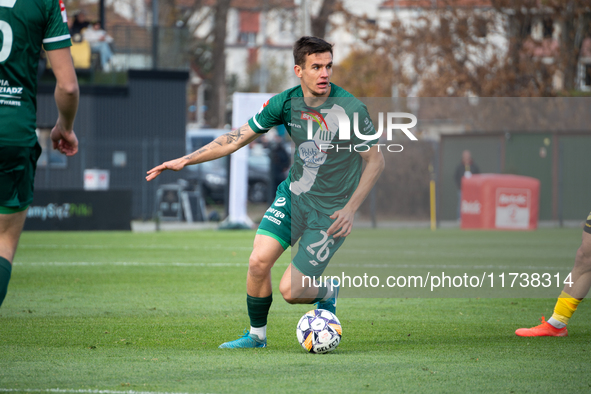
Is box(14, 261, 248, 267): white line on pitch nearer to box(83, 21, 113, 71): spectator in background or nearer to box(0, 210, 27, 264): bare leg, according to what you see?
box(0, 210, 27, 264): bare leg

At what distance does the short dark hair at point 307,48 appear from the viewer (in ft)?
17.5

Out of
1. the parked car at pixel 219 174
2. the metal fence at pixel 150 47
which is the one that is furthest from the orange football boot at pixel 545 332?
the metal fence at pixel 150 47

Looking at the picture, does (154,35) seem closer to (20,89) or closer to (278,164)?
(278,164)

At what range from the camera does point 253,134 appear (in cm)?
560

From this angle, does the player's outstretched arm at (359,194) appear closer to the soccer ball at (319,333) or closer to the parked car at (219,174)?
the soccer ball at (319,333)

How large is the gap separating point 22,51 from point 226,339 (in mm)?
2759

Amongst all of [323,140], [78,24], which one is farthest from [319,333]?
[78,24]

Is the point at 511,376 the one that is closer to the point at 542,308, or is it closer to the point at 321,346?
the point at 321,346

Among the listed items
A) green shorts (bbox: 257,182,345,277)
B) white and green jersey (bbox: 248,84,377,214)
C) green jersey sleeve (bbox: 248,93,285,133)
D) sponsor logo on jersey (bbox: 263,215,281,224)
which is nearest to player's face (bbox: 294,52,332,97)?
white and green jersey (bbox: 248,84,377,214)

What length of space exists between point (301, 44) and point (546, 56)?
2849cm

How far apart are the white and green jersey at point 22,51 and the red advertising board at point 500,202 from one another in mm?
15201

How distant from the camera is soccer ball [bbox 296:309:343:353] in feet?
17.0

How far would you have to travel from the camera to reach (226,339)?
5.84 m

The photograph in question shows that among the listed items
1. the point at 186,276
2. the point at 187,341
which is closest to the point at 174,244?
the point at 186,276
